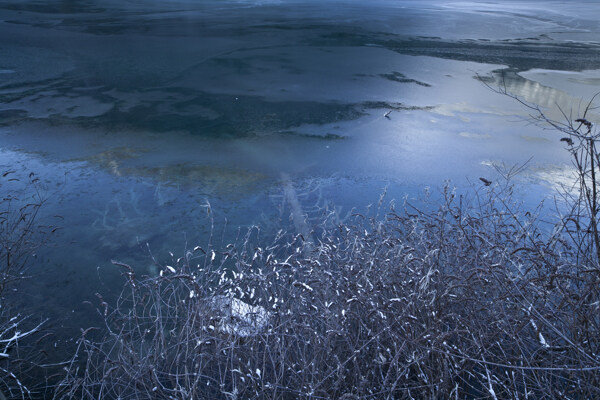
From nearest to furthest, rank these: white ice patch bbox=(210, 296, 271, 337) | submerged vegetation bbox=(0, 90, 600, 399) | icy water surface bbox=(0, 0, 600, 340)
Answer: submerged vegetation bbox=(0, 90, 600, 399)
white ice patch bbox=(210, 296, 271, 337)
icy water surface bbox=(0, 0, 600, 340)

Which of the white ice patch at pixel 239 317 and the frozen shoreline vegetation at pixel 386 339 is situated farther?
the white ice patch at pixel 239 317

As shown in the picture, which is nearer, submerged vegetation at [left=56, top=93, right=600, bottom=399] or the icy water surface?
submerged vegetation at [left=56, top=93, right=600, bottom=399]

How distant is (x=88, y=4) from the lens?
74.9 ft

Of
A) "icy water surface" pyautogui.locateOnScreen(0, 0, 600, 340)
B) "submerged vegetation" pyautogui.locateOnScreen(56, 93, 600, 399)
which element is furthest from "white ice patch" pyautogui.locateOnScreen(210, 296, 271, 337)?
"icy water surface" pyautogui.locateOnScreen(0, 0, 600, 340)

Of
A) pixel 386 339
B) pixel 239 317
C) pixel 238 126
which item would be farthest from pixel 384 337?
pixel 238 126

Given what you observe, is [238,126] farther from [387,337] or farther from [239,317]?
[387,337]

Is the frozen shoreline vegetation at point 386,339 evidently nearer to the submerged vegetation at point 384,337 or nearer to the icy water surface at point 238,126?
the submerged vegetation at point 384,337

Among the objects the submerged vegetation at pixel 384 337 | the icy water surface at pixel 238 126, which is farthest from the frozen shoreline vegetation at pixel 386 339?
the icy water surface at pixel 238 126

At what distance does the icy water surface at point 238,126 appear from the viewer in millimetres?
4852

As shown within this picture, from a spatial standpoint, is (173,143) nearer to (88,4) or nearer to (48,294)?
(48,294)

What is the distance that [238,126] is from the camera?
7270 millimetres

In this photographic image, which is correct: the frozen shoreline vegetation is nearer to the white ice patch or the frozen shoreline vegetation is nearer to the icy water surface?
the white ice patch

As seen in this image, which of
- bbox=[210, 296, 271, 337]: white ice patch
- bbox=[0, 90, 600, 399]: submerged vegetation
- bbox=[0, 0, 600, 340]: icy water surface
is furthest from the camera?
bbox=[0, 0, 600, 340]: icy water surface

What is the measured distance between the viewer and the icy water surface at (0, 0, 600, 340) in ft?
15.9
